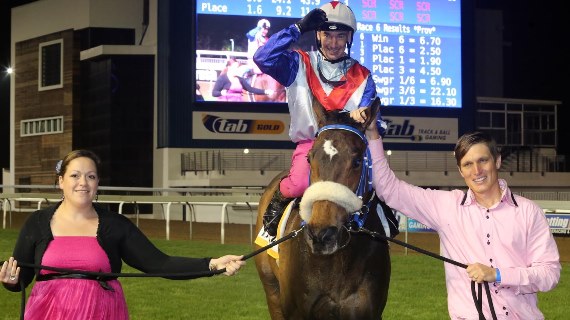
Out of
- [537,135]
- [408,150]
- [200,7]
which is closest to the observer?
[200,7]

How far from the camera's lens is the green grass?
26.1 feet

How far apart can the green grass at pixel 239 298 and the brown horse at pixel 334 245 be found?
3.40 meters

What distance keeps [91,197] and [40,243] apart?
0.27m

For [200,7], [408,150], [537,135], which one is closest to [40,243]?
[200,7]

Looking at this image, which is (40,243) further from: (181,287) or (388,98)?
(388,98)

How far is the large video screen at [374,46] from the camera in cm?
2334

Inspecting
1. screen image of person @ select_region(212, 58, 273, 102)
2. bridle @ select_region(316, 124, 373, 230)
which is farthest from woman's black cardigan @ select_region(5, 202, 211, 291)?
screen image of person @ select_region(212, 58, 273, 102)

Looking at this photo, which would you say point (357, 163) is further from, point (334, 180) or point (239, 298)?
point (239, 298)

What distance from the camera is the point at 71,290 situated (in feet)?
12.6

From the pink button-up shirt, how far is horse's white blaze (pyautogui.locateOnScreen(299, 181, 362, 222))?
33 centimetres

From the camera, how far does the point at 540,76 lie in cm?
3616

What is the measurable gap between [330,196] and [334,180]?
171 millimetres

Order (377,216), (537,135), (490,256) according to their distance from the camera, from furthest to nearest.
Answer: (537,135) → (377,216) → (490,256)

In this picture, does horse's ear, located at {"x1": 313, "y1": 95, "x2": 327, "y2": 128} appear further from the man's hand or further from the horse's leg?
the horse's leg
